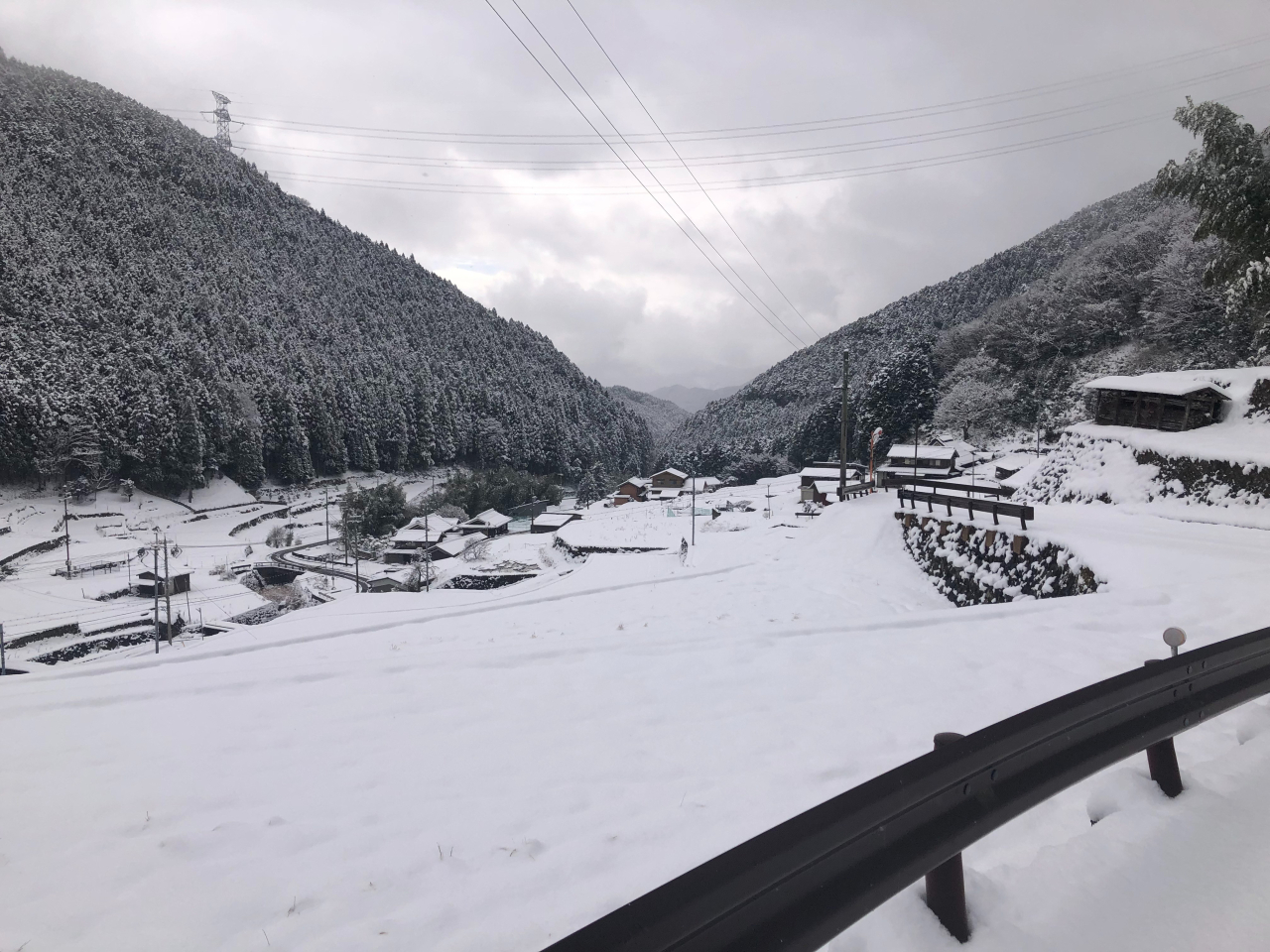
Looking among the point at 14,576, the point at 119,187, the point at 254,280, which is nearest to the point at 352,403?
the point at 254,280

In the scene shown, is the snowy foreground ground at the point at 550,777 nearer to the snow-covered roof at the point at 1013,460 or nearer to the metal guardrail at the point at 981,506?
the metal guardrail at the point at 981,506

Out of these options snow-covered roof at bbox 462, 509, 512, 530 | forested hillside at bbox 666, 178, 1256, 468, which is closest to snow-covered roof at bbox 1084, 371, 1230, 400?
forested hillside at bbox 666, 178, 1256, 468

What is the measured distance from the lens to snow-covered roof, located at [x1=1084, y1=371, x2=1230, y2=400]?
15195 millimetres

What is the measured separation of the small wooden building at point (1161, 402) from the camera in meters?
15.2

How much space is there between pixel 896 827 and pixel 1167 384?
21060 millimetres

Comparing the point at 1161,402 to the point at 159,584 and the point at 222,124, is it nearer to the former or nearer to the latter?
the point at 159,584

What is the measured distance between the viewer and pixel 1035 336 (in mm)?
48844

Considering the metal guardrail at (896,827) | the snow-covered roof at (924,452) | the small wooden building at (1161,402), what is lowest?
the metal guardrail at (896,827)

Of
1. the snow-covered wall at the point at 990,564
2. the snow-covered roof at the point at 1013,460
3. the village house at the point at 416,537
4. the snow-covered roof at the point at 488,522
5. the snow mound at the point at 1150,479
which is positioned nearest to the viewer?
the snow-covered wall at the point at 990,564

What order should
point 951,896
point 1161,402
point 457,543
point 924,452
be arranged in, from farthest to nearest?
point 457,543
point 924,452
point 1161,402
point 951,896

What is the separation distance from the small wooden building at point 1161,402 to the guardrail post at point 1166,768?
18.5 meters

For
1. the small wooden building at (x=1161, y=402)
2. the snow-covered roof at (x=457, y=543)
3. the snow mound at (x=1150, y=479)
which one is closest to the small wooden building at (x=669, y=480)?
the snow-covered roof at (x=457, y=543)

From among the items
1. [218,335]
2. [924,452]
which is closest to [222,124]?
[218,335]

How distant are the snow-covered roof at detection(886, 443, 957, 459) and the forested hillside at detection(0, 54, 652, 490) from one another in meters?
57.0
